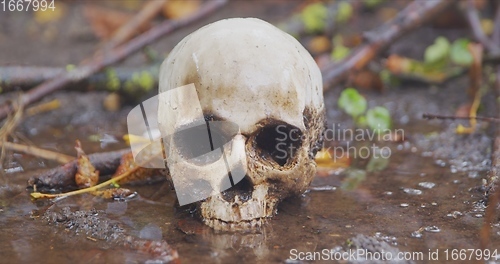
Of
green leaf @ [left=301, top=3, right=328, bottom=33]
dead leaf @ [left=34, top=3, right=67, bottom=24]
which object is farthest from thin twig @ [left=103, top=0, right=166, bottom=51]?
green leaf @ [left=301, top=3, right=328, bottom=33]

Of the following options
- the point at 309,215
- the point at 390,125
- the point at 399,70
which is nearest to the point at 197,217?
the point at 309,215

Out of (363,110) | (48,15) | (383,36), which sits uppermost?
(48,15)

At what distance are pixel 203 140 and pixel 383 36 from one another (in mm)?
1953

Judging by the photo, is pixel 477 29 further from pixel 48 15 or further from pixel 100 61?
pixel 48 15

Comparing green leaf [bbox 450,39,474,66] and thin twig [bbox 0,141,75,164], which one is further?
green leaf [bbox 450,39,474,66]

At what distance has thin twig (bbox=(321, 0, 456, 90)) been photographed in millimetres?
3666

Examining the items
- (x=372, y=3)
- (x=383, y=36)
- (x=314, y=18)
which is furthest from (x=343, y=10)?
(x=383, y=36)

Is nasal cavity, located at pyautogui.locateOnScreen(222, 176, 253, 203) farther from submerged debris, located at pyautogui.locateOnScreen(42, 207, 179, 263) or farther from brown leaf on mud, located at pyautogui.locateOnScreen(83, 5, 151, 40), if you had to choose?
brown leaf on mud, located at pyautogui.locateOnScreen(83, 5, 151, 40)

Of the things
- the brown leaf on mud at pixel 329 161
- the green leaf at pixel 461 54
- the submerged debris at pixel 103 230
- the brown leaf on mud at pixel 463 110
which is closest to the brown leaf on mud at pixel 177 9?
the green leaf at pixel 461 54

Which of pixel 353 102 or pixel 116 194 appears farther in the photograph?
pixel 353 102

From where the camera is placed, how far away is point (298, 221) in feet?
7.34

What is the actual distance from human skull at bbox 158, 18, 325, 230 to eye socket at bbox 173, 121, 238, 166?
19 millimetres

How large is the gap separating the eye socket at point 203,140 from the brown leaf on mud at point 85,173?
0.63m

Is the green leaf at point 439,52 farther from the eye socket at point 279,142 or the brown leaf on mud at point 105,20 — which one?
the brown leaf on mud at point 105,20
